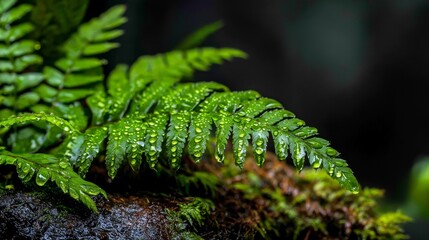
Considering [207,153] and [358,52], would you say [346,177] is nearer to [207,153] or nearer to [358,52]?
[207,153]

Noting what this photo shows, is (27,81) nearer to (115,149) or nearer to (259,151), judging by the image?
(115,149)

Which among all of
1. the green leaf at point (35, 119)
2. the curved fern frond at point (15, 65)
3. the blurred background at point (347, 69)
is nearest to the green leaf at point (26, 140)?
the curved fern frond at point (15, 65)

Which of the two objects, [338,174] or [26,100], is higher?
[338,174]

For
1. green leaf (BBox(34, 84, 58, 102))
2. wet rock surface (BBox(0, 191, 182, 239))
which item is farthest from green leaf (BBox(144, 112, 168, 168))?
green leaf (BBox(34, 84, 58, 102))

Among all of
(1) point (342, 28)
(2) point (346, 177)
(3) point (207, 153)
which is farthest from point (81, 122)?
(1) point (342, 28)

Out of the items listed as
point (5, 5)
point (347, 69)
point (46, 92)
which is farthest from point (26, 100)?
point (347, 69)

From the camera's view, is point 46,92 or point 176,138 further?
point 46,92

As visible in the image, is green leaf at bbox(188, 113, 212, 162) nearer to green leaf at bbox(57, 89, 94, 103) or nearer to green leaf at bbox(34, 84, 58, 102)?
green leaf at bbox(57, 89, 94, 103)

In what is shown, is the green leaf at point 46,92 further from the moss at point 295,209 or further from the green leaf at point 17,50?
the moss at point 295,209
